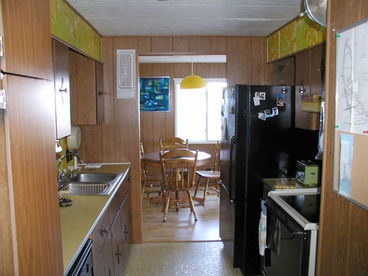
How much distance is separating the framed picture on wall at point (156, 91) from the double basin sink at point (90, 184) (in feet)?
10.9

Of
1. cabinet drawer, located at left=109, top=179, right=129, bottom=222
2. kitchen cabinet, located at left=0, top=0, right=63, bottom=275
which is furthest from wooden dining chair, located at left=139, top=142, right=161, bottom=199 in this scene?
kitchen cabinet, located at left=0, top=0, right=63, bottom=275

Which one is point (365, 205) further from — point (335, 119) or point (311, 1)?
point (311, 1)

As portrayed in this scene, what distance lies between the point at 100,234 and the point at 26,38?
1.33m

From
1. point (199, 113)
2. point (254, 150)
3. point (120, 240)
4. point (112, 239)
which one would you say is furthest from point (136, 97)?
point (199, 113)

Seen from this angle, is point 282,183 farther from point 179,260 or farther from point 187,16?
point 187,16

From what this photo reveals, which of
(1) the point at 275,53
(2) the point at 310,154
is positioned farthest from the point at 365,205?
(1) the point at 275,53

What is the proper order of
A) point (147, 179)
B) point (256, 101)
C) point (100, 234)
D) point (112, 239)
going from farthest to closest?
point (147, 179) → point (256, 101) → point (112, 239) → point (100, 234)

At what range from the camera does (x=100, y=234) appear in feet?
6.07

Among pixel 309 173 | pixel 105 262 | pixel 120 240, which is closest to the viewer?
pixel 105 262

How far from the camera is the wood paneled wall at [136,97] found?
133 inches

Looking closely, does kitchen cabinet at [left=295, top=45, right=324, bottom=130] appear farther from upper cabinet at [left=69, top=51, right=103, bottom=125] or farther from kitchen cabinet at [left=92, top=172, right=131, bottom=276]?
upper cabinet at [left=69, top=51, right=103, bottom=125]

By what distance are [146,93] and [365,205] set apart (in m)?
5.19

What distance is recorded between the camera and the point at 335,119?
141 centimetres

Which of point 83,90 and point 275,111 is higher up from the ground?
point 83,90
